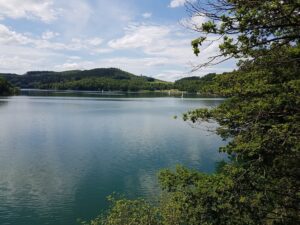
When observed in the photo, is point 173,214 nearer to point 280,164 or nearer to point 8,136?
point 280,164

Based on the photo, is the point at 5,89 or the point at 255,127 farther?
the point at 5,89

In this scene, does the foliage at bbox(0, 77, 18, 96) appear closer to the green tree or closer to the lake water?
the lake water

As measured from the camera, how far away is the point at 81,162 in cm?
3806

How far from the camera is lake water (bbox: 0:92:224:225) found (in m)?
25.5

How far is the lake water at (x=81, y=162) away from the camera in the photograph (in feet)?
83.7

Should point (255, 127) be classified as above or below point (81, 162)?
above

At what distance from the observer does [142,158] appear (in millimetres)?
40062

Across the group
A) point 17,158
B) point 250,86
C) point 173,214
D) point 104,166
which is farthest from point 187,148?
point 250,86

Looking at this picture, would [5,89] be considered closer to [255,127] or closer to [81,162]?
[81,162]

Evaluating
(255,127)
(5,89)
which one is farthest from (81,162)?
(5,89)

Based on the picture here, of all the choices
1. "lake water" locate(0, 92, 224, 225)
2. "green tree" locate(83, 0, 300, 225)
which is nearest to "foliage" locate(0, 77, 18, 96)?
"lake water" locate(0, 92, 224, 225)

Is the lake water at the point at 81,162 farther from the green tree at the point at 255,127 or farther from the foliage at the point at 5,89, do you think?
the foliage at the point at 5,89

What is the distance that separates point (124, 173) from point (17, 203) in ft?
35.8

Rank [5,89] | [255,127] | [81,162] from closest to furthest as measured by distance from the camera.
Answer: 1. [255,127]
2. [81,162]
3. [5,89]
